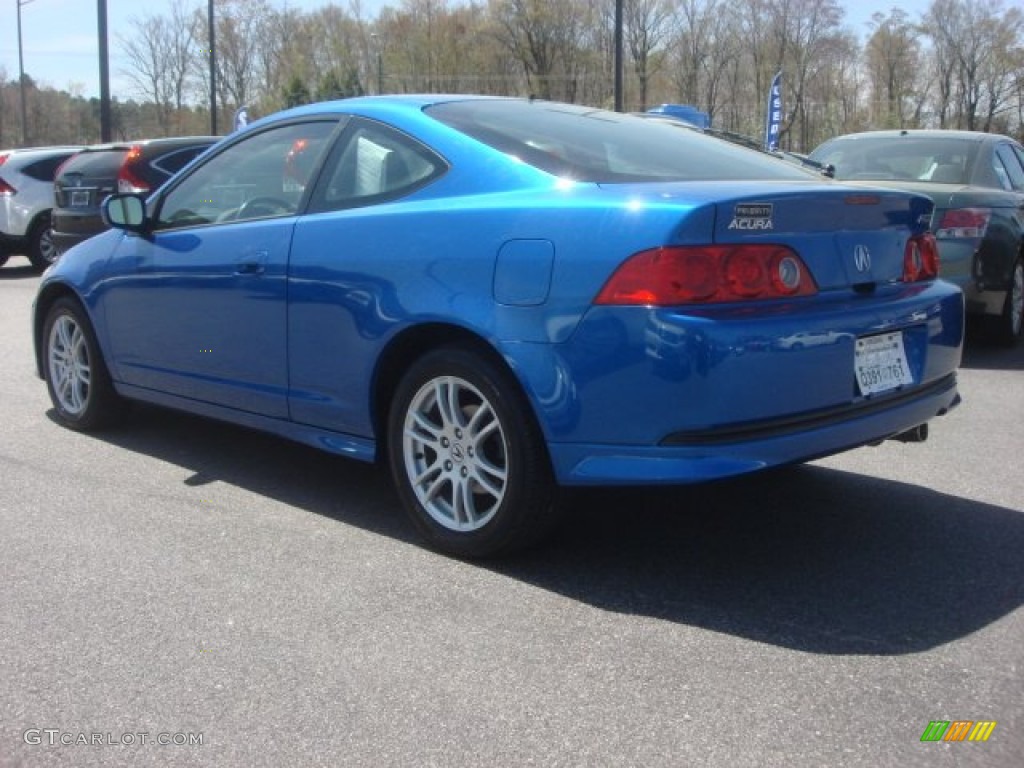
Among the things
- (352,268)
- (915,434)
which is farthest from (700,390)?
(352,268)

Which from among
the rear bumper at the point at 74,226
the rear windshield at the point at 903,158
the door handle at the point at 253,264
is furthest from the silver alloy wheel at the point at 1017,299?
the rear bumper at the point at 74,226

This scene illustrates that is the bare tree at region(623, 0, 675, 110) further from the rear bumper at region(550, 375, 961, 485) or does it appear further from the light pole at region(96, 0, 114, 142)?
the rear bumper at region(550, 375, 961, 485)

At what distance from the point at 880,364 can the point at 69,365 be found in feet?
13.0

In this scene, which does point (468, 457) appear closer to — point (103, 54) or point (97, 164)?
point (97, 164)

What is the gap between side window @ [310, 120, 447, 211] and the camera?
12.9ft

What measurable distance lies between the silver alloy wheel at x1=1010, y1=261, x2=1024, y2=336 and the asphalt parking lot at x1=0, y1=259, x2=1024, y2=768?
3416 mm

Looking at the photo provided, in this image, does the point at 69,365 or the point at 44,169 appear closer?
the point at 69,365

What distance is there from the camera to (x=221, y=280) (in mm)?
4453

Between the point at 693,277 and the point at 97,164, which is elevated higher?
the point at 97,164

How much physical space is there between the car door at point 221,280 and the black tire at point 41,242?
10.6 metres

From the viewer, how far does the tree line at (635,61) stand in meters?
50.6

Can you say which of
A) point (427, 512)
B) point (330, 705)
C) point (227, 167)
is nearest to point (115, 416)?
point (227, 167)

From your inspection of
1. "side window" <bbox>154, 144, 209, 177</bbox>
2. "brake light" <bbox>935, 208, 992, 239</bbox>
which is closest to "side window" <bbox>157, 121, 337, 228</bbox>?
"brake light" <bbox>935, 208, 992, 239</bbox>

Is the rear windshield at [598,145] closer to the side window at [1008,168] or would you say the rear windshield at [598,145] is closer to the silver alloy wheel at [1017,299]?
the silver alloy wheel at [1017,299]
